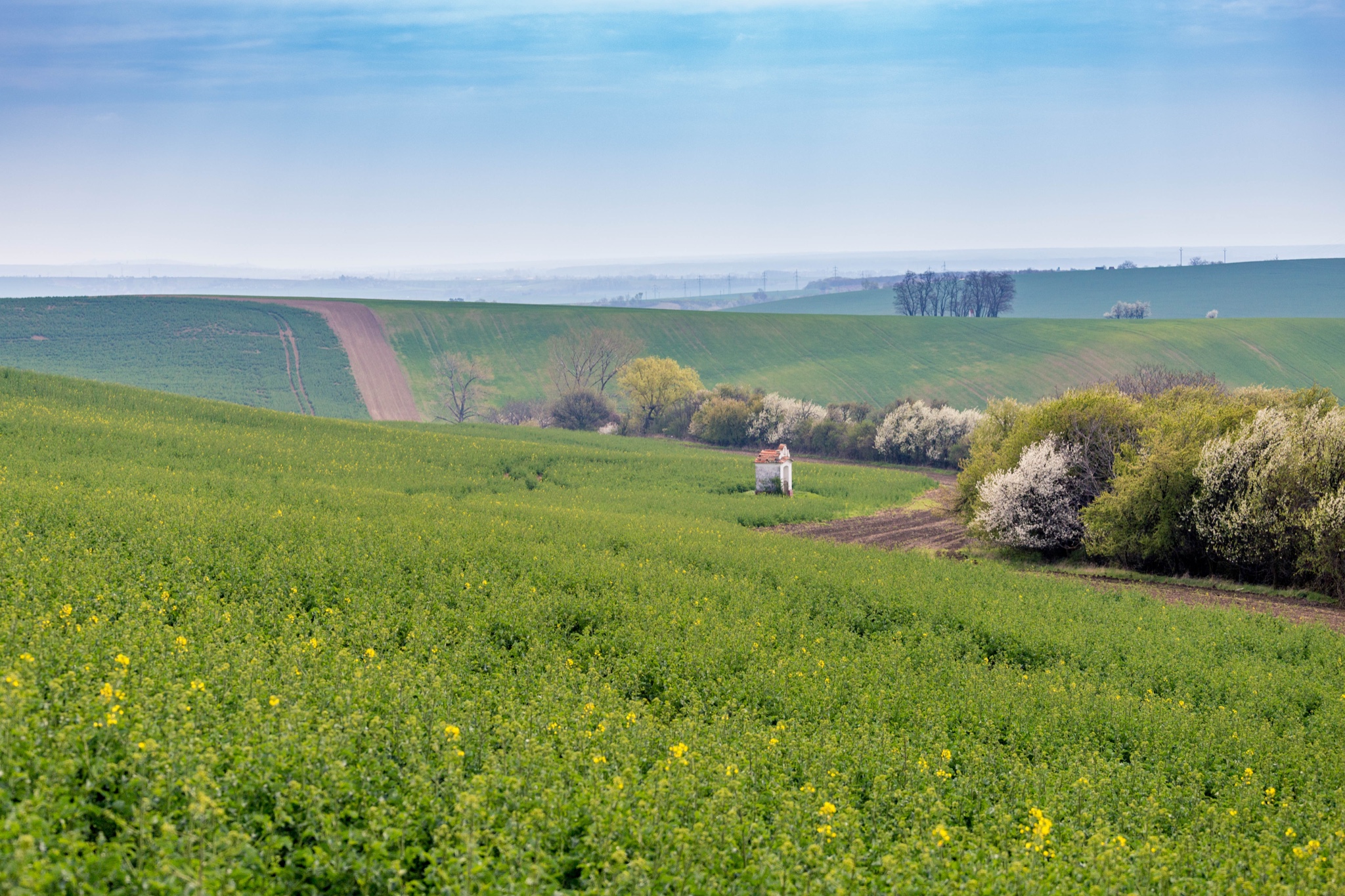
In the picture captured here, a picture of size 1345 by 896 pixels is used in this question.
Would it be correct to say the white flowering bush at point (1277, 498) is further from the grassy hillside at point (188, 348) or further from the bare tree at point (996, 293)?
the bare tree at point (996, 293)

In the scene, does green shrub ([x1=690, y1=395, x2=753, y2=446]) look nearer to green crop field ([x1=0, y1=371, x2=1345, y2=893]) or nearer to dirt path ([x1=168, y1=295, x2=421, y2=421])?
dirt path ([x1=168, y1=295, x2=421, y2=421])

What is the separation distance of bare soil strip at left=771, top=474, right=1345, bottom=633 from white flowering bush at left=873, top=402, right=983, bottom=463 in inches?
340

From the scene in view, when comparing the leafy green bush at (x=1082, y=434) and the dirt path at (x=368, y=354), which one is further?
the dirt path at (x=368, y=354)

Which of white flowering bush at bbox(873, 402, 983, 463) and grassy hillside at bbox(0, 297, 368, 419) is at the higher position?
grassy hillside at bbox(0, 297, 368, 419)

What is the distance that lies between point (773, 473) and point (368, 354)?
273 feet

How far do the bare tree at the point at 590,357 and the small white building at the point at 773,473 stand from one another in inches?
2512

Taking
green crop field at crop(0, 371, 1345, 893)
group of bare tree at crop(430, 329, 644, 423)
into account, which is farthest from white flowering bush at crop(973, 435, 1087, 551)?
group of bare tree at crop(430, 329, 644, 423)

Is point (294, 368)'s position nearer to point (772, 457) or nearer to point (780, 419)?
point (780, 419)

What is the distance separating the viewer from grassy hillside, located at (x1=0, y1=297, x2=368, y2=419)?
98.4 metres

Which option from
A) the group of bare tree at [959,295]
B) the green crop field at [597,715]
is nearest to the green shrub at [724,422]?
the green crop field at [597,715]

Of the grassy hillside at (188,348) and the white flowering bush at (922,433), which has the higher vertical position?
the grassy hillside at (188,348)

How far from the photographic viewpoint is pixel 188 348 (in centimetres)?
11000

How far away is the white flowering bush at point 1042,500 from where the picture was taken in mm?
35594

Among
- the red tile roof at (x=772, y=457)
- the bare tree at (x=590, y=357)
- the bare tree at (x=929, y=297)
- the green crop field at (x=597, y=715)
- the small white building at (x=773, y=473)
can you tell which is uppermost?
the bare tree at (x=929, y=297)
